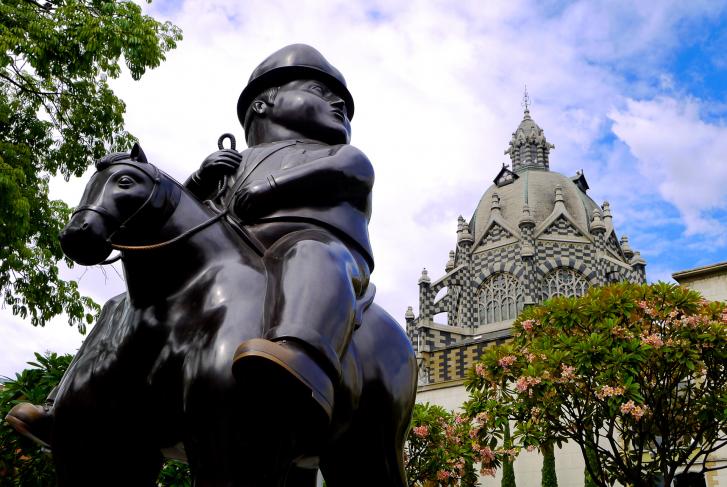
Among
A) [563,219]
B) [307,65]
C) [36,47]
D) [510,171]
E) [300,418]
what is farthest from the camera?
[510,171]

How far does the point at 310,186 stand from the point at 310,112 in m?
0.55

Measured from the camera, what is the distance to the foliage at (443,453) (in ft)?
43.8

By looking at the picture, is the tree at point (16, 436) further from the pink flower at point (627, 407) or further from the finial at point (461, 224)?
the finial at point (461, 224)

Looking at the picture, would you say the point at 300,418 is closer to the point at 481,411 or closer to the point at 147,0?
the point at 147,0

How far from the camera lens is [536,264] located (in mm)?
43844

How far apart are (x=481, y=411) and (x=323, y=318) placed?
11162mm

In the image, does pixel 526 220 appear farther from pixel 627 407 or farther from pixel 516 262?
pixel 627 407

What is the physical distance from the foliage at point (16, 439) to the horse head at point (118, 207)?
4566 mm

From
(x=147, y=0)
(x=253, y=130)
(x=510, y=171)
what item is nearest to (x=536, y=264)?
(x=510, y=171)

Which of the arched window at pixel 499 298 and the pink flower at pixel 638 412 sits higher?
the arched window at pixel 499 298

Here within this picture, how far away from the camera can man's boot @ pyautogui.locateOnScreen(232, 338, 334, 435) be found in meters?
1.79

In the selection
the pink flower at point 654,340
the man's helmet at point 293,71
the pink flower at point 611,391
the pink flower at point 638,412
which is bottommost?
Answer: the man's helmet at point 293,71

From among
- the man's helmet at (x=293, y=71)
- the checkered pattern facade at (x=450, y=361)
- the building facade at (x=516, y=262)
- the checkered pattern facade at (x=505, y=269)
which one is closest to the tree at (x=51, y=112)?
the man's helmet at (x=293, y=71)

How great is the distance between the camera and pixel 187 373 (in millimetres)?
2082
